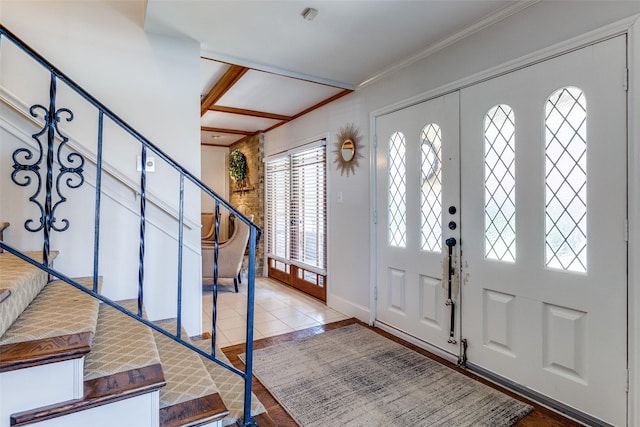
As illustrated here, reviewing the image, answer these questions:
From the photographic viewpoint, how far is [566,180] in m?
1.78

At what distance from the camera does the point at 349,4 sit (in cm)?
194

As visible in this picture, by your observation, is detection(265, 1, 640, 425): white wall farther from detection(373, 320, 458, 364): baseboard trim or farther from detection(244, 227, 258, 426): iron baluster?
detection(244, 227, 258, 426): iron baluster

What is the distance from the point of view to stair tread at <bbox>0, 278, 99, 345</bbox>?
1204 millimetres

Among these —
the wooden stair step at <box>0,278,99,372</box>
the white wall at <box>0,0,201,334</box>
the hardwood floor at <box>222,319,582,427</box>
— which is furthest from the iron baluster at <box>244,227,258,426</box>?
the white wall at <box>0,0,201,334</box>

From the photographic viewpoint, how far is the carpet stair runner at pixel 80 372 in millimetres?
1083

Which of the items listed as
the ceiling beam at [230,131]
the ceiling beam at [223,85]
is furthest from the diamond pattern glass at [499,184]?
the ceiling beam at [230,131]

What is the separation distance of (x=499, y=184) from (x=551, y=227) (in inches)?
15.3

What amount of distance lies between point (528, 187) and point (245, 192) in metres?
4.67

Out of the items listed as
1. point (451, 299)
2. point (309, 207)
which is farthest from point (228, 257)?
point (451, 299)

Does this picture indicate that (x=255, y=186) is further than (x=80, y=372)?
Yes

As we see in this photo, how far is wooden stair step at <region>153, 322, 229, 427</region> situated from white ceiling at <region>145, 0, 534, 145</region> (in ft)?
6.65

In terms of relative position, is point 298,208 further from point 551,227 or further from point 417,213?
point 551,227

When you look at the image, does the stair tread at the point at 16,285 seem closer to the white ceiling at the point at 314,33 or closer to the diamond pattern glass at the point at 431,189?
the white ceiling at the point at 314,33

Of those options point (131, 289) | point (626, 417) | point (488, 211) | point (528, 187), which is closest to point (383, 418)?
point (626, 417)
